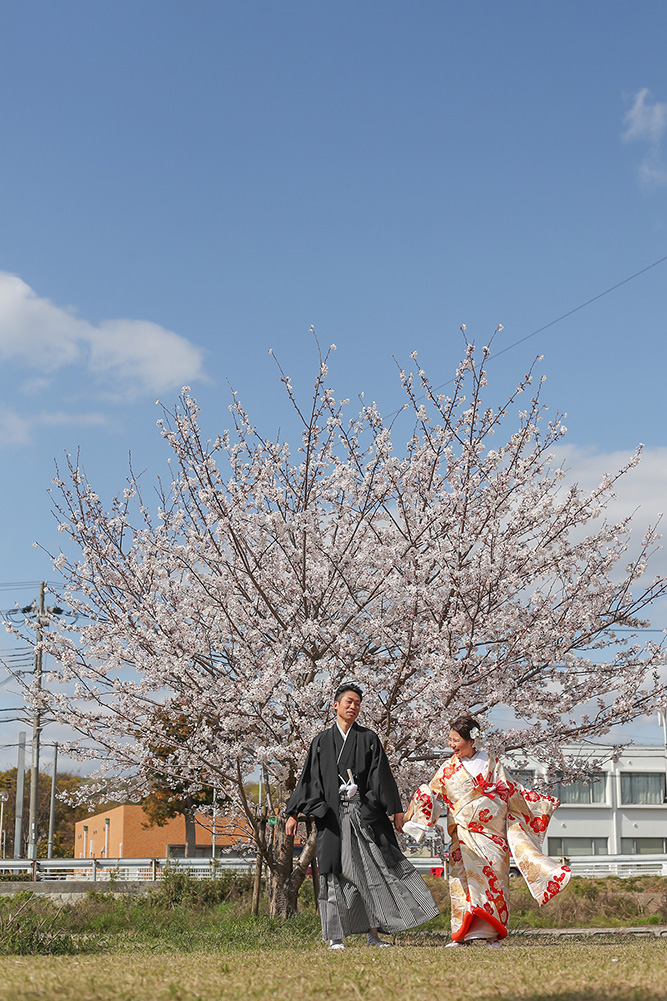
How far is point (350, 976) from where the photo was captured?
4.79m

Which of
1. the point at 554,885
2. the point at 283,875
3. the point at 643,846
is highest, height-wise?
the point at 554,885

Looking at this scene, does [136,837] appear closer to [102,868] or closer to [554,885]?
[102,868]

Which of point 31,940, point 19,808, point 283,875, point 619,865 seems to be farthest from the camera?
point 19,808

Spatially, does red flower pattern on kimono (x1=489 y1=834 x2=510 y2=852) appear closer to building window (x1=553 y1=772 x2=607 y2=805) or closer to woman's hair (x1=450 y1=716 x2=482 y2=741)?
woman's hair (x1=450 y1=716 x2=482 y2=741)

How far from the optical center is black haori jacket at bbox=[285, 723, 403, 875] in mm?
7012

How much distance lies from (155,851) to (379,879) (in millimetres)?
44555

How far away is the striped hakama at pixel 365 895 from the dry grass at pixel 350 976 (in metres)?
0.59

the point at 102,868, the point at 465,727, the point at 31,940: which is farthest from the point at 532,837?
the point at 102,868

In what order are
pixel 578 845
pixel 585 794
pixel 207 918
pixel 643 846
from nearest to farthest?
pixel 207 918 → pixel 578 845 → pixel 585 794 → pixel 643 846

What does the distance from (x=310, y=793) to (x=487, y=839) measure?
4.25 ft

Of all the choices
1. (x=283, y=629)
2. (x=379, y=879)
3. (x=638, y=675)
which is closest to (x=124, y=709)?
(x=283, y=629)

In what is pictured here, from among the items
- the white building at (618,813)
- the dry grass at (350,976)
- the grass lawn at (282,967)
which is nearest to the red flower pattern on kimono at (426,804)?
the grass lawn at (282,967)

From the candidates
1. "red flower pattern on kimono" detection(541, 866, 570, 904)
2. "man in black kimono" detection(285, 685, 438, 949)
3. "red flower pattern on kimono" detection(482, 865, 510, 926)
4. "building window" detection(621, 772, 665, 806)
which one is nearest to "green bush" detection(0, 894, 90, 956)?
"man in black kimono" detection(285, 685, 438, 949)

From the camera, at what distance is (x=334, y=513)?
36.8 ft
